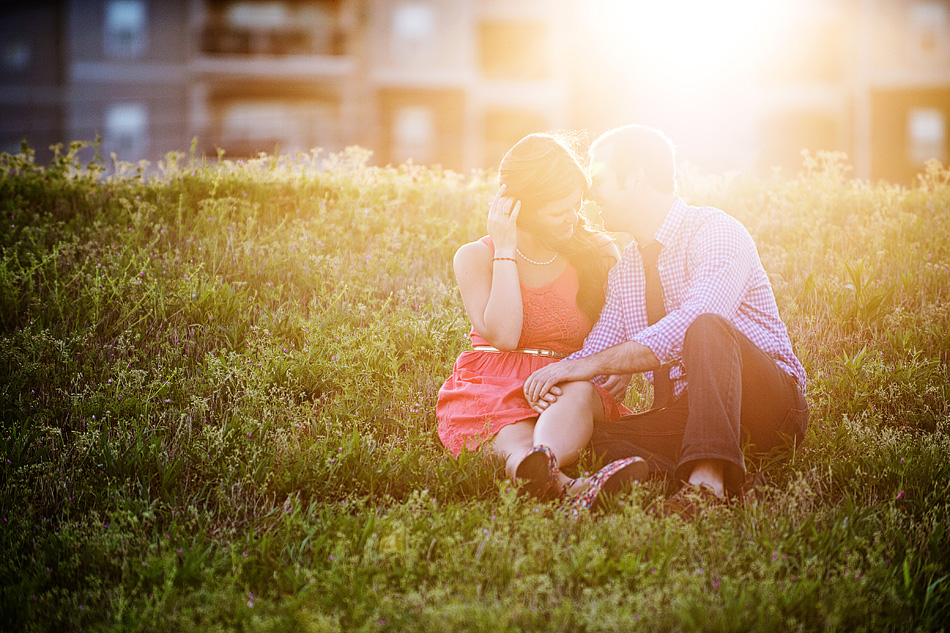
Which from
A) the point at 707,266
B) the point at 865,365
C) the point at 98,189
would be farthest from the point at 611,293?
the point at 98,189

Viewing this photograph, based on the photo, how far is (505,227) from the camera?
378 cm

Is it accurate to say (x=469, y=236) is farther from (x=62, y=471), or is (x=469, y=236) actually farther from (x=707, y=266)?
(x=62, y=471)

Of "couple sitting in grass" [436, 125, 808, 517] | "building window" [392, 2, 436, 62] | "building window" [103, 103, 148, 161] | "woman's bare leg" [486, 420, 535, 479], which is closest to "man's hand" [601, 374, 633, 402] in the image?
"couple sitting in grass" [436, 125, 808, 517]

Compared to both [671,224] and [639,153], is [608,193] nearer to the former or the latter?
[639,153]

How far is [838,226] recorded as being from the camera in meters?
6.81

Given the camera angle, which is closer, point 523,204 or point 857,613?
point 857,613

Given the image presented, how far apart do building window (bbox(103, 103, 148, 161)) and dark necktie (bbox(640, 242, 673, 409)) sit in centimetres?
2351

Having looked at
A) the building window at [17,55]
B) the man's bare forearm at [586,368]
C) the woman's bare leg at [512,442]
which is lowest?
the woman's bare leg at [512,442]

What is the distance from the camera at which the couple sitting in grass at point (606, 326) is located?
3465 mm

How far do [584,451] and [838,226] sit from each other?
4200 mm

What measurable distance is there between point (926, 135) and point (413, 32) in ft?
53.2

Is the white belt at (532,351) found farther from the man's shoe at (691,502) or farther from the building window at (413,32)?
the building window at (413,32)

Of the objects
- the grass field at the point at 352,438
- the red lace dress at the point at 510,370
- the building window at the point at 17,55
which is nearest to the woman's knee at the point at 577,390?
the red lace dress at the point at 510,370

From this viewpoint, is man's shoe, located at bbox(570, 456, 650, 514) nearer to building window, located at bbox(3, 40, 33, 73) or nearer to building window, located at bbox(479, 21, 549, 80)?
building window, located at bbox(479, 21, 549, 80)
